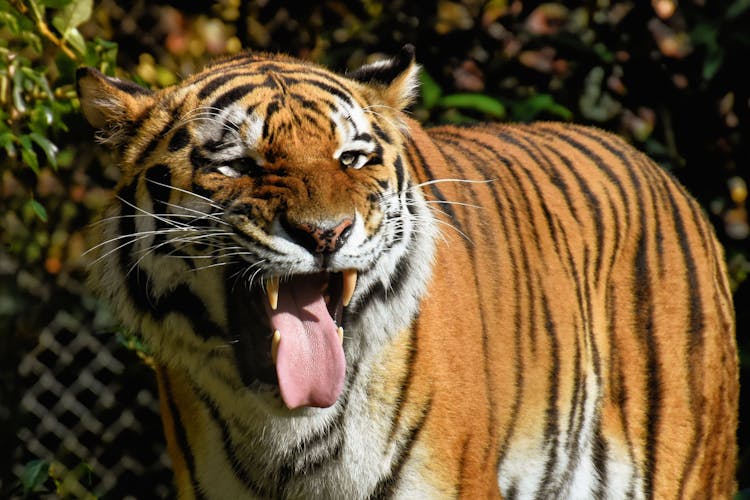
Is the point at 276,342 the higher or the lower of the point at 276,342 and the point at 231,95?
the lower

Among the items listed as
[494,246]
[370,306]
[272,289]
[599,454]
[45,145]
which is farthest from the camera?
[45,145]

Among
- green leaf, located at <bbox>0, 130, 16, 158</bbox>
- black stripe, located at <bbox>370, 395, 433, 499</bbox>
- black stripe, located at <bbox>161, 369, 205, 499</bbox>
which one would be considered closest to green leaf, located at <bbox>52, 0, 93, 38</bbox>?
green leaf, located at <bbox>0, 130, 16, 158</bbox>

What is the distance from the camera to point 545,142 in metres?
3.11

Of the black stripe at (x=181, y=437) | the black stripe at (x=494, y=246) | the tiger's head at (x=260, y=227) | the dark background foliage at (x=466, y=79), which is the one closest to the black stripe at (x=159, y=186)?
the tiger's head at (x=260, y=227)

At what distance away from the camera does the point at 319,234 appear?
6.45 ft

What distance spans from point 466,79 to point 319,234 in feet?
8.19

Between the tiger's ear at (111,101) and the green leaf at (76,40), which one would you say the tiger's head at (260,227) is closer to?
the tiger's ear at (111,101)

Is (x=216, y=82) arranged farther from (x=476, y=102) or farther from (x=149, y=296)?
(x=476, y=102)

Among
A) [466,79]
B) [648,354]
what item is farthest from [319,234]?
[466,79]

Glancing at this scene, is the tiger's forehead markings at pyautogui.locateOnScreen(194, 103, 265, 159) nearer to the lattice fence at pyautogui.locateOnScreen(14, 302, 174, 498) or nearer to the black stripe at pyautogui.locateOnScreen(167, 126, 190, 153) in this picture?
the black stripe at pyautogui.locateOnScreen(167, 126, 190, 153)

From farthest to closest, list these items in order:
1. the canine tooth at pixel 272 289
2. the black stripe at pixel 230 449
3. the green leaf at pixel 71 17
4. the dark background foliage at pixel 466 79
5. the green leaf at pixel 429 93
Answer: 1. the green leaf at pixel 429 93
2. the dark background foliage at pixel 466 79
3. the green leaf at pixel 71 17
4. the black stripe at pixel 230 449
5. the canine tooth at pixel 272 289

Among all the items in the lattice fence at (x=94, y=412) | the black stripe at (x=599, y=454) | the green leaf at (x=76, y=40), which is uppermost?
the green leaf at (x=76, y=40)

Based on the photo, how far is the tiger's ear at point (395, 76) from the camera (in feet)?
7.96

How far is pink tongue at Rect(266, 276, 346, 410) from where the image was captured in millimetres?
2105
